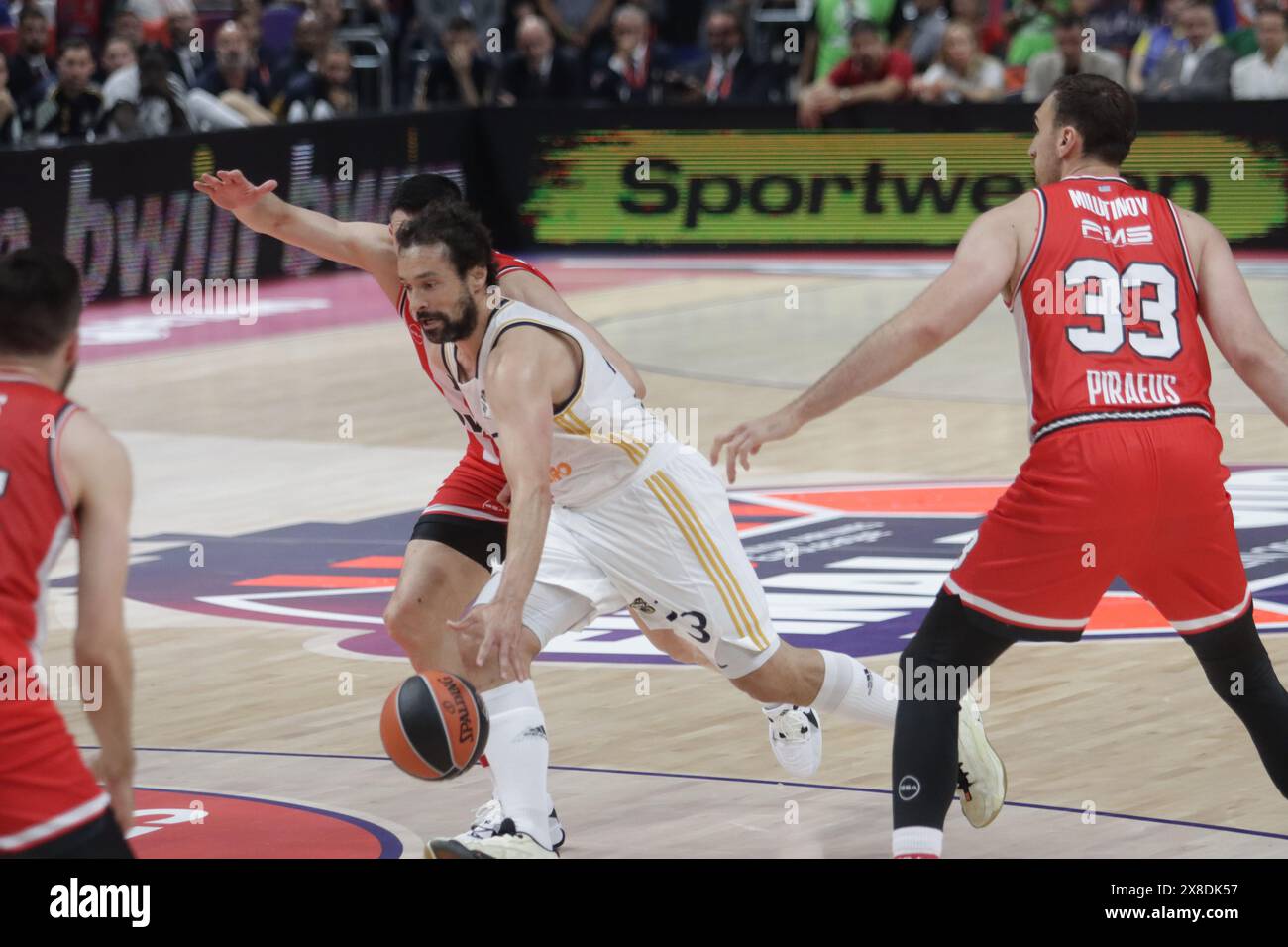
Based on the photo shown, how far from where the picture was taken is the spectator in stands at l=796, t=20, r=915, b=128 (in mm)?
20047

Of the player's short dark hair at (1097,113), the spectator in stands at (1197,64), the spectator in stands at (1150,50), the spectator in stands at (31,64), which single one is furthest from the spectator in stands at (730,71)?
the player's short dark hair at (1097,113)

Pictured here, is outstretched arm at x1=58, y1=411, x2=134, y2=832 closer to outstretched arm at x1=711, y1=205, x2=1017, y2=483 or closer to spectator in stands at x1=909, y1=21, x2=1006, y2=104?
outstretched arm at x1=711, y1=205, x2=1017, y2=483

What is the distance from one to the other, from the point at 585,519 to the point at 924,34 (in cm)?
1644

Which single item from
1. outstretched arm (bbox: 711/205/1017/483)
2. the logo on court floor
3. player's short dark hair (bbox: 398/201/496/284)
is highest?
player's short dark hair (bbox: 398/201/496/284)

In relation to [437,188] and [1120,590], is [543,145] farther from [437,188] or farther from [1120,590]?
[437,188]

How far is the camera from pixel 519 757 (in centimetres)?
601

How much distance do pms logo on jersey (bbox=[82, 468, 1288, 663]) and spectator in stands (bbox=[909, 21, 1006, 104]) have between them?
8922 mm

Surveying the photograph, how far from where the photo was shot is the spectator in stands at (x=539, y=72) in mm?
21859

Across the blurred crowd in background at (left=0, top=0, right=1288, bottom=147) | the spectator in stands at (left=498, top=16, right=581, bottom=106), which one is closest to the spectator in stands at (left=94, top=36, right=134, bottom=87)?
the blurred crowd in background at (left=0, top=0, right=1288, bottom=147)

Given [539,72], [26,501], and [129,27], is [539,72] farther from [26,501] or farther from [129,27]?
[26,501]
